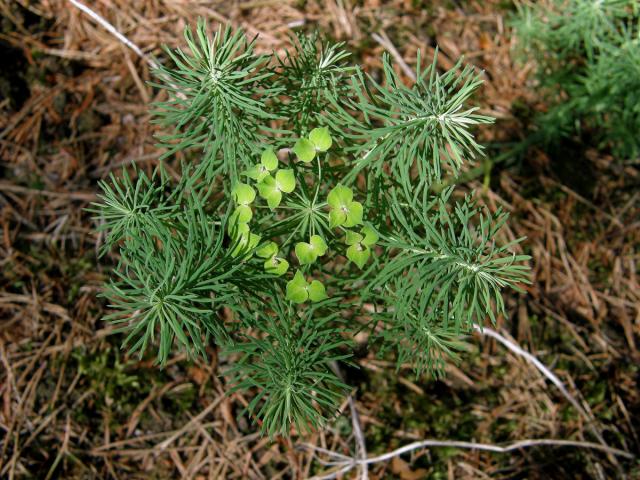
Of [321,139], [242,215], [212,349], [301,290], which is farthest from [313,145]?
[212,349]

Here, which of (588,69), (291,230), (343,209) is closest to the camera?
(343,209)

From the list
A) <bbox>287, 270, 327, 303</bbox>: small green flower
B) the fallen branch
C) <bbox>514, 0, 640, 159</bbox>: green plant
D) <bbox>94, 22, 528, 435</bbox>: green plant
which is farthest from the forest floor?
<bbox>287, 270, 327, 303</bbox>: small green flower

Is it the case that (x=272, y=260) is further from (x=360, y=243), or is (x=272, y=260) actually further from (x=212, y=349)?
(x=212, y=349)

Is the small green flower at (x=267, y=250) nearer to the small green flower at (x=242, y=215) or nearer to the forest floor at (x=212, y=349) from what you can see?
the small green flower at (x=242, y=215)

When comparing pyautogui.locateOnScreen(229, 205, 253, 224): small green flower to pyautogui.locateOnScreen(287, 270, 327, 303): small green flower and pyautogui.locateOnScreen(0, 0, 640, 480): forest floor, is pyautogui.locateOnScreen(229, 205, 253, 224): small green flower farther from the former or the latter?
pyautogui.locateOnScreen(0, 0, 640, 480): forest floor

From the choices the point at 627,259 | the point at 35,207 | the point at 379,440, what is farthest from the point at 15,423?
the point at 627,259

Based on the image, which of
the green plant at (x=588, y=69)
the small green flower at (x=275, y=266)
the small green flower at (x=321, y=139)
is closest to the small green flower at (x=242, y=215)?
the small green flower at (x=275, y=266)

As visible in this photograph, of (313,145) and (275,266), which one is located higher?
(313,145)
